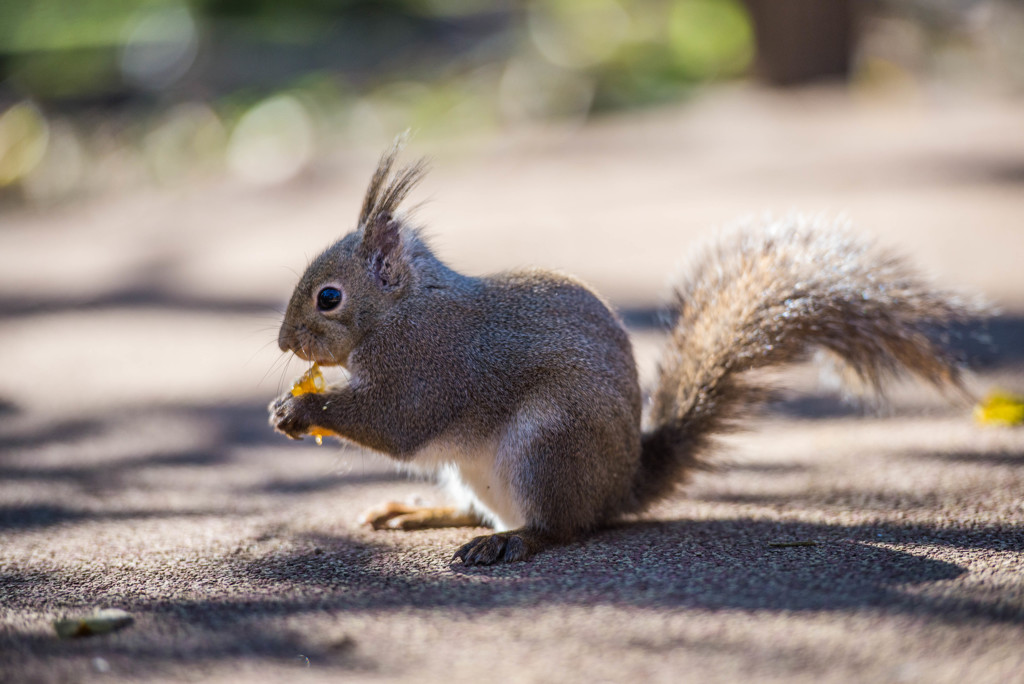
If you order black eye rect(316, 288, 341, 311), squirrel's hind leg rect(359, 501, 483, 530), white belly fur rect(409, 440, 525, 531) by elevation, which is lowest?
squirrel's hind leg rect(359, 501, 483, 530)

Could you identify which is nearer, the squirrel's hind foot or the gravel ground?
the gravel ground

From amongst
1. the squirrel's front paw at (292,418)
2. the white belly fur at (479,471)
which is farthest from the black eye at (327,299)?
the white belly fur at (479,471)

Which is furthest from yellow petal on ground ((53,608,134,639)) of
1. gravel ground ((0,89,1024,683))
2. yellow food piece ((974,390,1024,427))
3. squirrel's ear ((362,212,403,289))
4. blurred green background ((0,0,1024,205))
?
blurred green background ((0,0,1024,205))

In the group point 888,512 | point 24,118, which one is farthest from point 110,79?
point 888,512

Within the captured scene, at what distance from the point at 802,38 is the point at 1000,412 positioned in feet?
26.4

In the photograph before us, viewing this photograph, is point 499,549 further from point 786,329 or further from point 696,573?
point 786,329

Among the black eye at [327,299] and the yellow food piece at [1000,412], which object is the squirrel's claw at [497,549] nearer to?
the black eye at [327,299]

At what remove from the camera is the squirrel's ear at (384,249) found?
3.07 m

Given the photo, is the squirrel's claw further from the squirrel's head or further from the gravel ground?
the squirrel's head

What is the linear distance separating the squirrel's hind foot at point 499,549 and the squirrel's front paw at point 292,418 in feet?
2.08

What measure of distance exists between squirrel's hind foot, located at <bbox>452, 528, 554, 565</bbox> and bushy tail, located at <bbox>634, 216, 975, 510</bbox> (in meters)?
0.51

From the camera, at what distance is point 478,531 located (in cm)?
317

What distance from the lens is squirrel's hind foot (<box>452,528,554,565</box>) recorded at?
271 centimetres

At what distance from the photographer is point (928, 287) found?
3.16 meters
